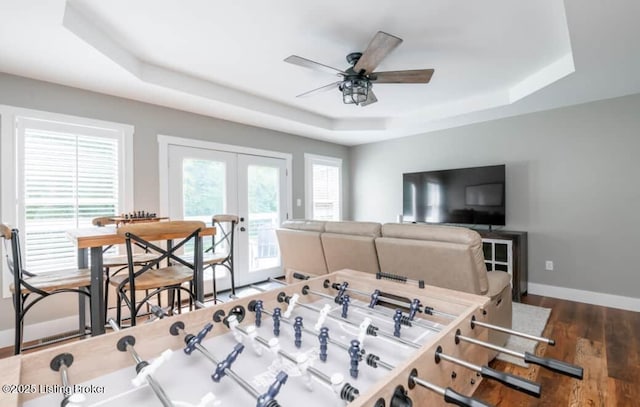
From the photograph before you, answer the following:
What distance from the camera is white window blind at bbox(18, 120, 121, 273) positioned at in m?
2.66

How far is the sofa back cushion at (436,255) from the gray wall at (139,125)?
2644 millimetres

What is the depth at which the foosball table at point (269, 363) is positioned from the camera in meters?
0.71

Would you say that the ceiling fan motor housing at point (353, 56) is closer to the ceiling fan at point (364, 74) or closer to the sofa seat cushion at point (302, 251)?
the ceiling fan at point (364, 74)

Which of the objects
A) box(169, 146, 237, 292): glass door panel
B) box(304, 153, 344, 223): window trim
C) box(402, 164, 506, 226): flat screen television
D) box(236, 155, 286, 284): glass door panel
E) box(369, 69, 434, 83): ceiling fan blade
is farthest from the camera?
box(304, 153, 344, 223): window trim

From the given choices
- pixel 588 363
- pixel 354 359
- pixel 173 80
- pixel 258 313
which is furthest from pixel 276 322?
pixel 173 80

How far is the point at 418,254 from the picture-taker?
2160mm

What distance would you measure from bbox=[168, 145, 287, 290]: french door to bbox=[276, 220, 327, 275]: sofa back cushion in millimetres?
1068

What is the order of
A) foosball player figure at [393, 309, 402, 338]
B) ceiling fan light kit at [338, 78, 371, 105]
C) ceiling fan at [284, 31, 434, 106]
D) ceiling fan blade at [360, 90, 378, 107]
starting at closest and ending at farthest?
foosball player figure at [393, 309, 402, 338], ceiling fan at [284, 31, 434, 106], ceiling fan light kit at [338, 78, 371, 105], ceiling fan blade at [360, 90, 378, 107]

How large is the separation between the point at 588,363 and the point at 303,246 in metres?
2.41

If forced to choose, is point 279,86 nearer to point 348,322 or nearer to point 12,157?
point 12,157

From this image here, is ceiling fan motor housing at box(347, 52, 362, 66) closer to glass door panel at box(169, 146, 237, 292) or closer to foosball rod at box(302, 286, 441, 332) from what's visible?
foosball rod at box(302, 286, 441, 332)

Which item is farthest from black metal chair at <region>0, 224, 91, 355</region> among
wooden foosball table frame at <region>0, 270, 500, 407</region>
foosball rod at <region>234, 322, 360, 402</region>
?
foosball rod at <region>234, 322, 360, 402</region>

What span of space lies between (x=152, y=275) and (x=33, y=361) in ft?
4.53

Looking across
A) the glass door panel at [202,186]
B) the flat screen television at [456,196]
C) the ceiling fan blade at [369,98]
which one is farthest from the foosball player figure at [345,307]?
the flat screen television at [456,196]
